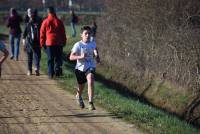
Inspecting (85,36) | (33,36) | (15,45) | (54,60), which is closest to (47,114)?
(85,36)

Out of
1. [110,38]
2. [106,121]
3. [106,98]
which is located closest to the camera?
[106,121]

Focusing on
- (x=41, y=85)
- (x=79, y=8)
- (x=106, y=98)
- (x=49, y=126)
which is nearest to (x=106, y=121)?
(x=49, y=126)

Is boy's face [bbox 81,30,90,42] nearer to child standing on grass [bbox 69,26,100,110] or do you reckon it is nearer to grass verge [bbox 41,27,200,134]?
child standing on grass [bbox 69,26,100,110]

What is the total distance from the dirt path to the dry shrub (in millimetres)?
4721

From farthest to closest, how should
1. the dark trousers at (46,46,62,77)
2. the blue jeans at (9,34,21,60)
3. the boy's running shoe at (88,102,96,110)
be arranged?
the blue jeans at (9,34,21,60) < the dark trousers at (46,46,62,77) < the boy's running shoe at (88,102,96,110)

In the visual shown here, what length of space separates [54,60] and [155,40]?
530cm

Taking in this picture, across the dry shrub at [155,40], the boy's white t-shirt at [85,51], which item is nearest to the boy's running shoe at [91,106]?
the boy's white t-shirt at [85,51]

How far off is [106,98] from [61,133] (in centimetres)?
374

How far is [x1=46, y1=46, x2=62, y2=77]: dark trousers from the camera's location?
677 inches

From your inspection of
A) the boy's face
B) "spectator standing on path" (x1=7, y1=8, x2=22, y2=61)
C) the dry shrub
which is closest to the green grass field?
the boy's face

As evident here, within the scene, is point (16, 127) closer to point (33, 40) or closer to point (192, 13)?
point (33, 40)

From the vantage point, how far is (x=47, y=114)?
39.6 ft

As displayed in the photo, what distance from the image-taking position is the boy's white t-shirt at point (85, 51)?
12.2 m

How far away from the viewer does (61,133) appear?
34.2ft
